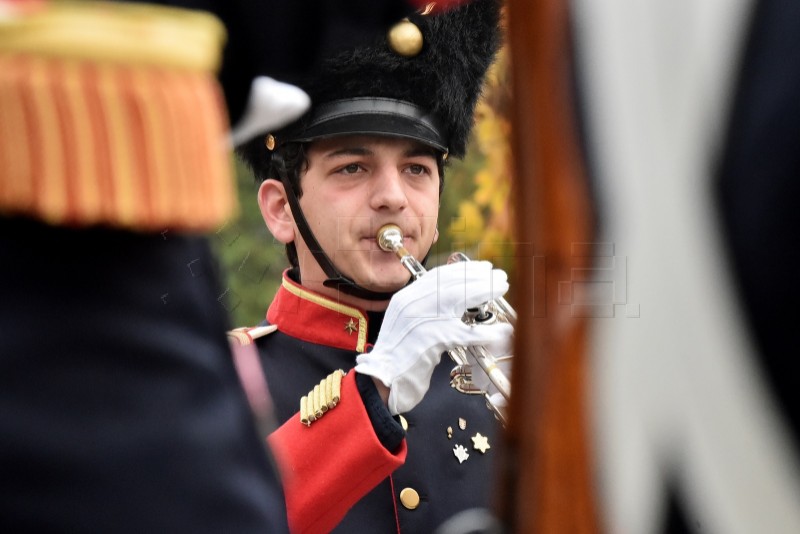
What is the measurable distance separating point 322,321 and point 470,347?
507mm

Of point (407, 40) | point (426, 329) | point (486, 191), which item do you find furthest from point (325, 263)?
point (486, 191)

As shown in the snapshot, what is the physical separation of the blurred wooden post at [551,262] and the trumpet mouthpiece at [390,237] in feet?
6.14

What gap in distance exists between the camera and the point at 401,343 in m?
2.62

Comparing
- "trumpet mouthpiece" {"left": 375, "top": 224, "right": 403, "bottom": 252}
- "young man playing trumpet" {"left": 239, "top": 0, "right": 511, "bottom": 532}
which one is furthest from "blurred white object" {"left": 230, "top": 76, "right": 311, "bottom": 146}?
"trumpet mouthpiece" {"left": 375, "top": 224, "right": 403, "bottom": 252}

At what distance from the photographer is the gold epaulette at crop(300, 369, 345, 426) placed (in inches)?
101

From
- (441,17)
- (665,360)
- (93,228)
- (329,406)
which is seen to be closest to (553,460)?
(665,360)

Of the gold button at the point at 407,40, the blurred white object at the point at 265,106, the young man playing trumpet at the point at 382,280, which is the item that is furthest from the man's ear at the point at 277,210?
the blurred white object at the point at 265,106

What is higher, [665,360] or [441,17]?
[441,17]

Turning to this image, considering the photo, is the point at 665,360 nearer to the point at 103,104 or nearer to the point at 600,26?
the point at 600,26

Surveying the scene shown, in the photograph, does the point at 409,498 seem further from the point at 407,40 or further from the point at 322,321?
the point at 407,40

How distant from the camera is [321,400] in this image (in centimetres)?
260

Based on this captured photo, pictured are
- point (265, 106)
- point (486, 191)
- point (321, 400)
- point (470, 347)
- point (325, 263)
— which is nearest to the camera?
point (265, 106)

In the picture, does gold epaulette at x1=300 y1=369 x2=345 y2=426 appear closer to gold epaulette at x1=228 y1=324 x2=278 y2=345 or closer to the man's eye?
gold epaulette at x1=228 y1=324 x2=278 y2=345

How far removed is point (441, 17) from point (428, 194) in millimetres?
490
